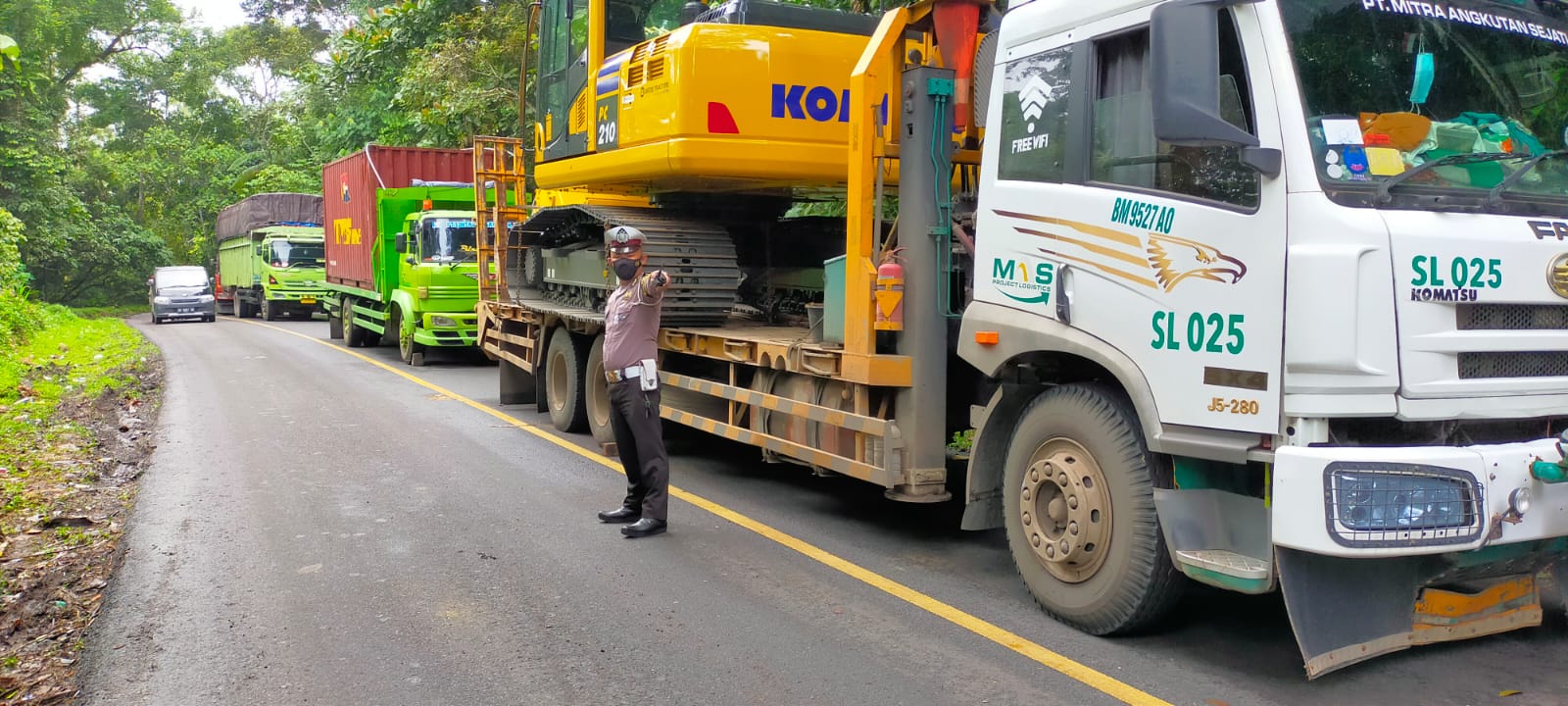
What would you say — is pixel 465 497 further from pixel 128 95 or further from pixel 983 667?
pixel 128 95

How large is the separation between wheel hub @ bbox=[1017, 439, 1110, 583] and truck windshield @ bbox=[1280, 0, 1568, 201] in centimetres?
152

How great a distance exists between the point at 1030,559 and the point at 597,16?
21.1ft

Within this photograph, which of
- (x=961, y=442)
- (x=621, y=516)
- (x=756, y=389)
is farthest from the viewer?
(x=756, y=389)

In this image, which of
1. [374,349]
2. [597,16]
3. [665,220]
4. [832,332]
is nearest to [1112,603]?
[832,332]

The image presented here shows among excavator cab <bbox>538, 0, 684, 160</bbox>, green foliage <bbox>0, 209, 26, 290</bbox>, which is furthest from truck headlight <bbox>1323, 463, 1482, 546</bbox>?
green foliage <bbox>0, 209, 26, 290</bbox>

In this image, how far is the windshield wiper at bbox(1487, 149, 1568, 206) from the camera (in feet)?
13.8

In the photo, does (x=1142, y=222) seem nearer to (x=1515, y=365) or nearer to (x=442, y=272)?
(x=1515, y=365)

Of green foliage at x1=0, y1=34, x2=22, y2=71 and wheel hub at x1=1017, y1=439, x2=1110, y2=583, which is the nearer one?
green foliage at x1=0, y1=34, x2=22, y2=71

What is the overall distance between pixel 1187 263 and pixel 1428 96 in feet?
3.47

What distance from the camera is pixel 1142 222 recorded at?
4.66 m

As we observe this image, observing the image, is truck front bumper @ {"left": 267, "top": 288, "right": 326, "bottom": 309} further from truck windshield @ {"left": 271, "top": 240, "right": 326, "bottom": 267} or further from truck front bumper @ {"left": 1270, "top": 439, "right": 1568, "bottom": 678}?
truck front bumper @ {"left": 1270, "top": 439, "right": 1568, "bottom": 678}

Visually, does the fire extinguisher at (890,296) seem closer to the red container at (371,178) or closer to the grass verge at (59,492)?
the grass verge at (59,492)

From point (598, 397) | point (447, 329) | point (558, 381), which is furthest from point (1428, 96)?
point (447, 329)

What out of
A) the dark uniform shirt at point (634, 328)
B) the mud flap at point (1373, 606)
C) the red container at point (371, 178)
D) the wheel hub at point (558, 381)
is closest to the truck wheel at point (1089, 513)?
the mud flap at point (1373, 606)
